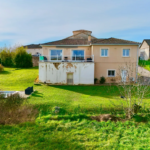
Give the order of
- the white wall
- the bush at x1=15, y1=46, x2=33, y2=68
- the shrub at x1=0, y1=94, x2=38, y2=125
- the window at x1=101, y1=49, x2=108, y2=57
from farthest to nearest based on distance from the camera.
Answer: the bush at x1=15, y1=46, x2=33, y2=68 < the window at x1=101, y1=49, x2=108, y2=57 < the white wall < the shrub at x1=0, y1=94, x2=38, y2=125

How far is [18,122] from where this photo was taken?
8703 millimetres

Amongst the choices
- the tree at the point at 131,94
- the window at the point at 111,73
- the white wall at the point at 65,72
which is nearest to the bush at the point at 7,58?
the white wall at the point at 65,72

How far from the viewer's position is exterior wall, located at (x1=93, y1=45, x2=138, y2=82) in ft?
76.6

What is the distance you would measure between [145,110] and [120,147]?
5.20 m

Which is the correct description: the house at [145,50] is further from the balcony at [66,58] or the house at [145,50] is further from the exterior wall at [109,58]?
the balcony at [66,58]

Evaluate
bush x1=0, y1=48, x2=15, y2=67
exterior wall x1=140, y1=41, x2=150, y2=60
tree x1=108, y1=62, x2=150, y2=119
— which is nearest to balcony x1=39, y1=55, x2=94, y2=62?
tree x1=108, y1=62, x2=150, y2=119

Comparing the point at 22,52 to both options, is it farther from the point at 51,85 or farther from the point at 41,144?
the point at 41,144

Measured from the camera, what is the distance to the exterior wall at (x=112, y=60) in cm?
2334

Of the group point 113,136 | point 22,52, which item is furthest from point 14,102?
point 22,52

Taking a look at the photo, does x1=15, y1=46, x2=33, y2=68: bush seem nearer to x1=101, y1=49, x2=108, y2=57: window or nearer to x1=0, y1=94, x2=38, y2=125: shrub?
x1=101, y1=49, x2=108, y2=57: window

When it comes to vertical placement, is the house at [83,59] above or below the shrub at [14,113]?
above

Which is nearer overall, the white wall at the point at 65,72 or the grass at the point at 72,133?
the grass at the point at 72,133

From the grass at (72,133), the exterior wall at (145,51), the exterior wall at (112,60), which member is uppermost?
the exterior wall at (145,51)

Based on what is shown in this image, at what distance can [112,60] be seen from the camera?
23.7 meters
